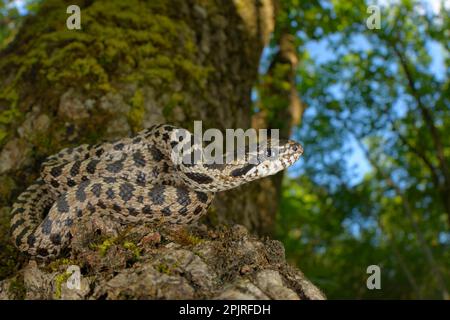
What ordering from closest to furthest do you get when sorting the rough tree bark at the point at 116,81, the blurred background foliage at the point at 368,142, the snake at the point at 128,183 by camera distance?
the snake at the point at 128,183, the rough tree bark at the point at 116,81, the blurred background foliage at the point at 368,142

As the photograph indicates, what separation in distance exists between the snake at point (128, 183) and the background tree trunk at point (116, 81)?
44cm

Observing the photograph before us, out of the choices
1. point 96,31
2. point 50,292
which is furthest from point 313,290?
point 96,31

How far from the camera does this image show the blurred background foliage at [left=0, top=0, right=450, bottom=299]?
41.2 ft

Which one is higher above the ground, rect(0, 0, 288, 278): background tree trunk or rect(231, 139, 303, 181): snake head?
rect(0, 0, 288, 278): background tree trunk

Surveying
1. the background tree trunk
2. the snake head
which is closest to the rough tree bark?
the background tree trunk

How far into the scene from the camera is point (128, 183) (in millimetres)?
5688

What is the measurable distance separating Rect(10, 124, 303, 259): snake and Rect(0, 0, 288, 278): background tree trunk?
1.46 feet

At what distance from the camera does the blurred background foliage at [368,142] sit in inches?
494

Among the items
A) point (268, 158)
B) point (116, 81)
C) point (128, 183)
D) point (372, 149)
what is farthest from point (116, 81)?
point (372, 149)

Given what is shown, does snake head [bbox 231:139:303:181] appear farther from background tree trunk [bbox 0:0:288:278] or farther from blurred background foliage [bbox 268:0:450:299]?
blurred background foliage [bbox 268:0:450:299]

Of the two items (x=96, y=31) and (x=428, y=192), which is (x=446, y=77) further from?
(x=96, y=31)

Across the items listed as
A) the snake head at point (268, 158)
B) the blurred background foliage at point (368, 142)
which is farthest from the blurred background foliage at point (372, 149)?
the snake head at point (268, 158)

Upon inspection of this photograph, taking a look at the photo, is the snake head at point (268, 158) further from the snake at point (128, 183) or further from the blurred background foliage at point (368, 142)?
the blurred background foliage at point (368, 142)

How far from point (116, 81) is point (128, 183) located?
2290 mm
